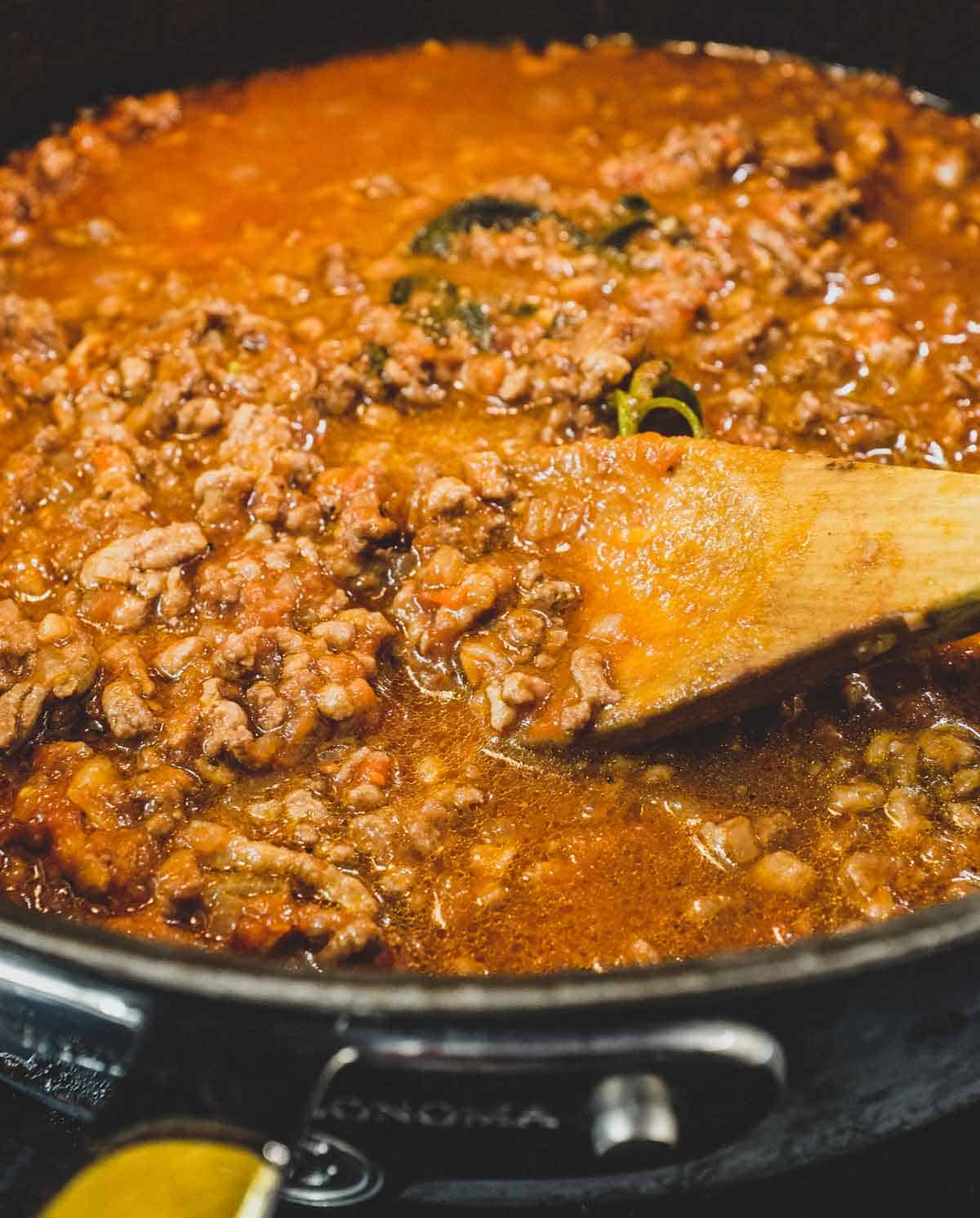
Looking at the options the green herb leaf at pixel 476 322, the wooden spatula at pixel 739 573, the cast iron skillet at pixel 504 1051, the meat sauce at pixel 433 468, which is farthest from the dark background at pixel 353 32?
the cast iron skillet at pixel 504 1051

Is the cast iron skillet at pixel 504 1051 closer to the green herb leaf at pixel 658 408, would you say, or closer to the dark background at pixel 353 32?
the green herb leaf at pixel 658 408

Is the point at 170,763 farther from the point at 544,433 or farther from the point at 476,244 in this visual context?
the point at 476,244

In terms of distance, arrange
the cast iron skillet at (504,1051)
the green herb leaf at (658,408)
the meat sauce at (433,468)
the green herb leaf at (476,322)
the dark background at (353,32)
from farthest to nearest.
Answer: the dark background at (353,32) → the green herb leaf at (476,322) → the green herb leaf at (658,408) → the meat sauce at (433,468) → the cast iron skillet at (504,1051)

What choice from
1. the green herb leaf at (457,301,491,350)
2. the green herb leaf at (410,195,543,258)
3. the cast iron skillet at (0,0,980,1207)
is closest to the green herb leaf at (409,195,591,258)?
the green herb leaf at (410,195,543,258)

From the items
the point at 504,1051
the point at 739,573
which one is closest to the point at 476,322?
the point at 739,573

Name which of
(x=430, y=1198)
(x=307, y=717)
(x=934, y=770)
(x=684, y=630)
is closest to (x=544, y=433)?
(x=684, y=630)

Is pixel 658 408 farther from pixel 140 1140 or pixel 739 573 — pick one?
pixel 140 1140
